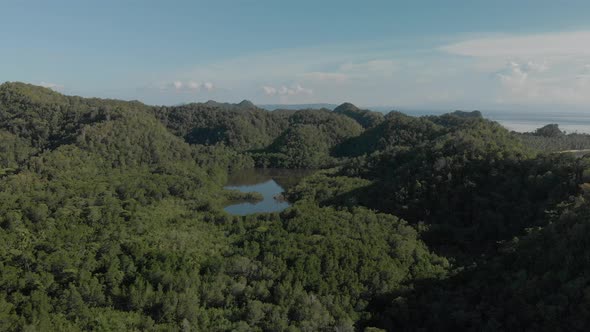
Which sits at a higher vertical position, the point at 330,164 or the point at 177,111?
the point at 177,111

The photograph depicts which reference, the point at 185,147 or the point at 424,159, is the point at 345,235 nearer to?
the point at 424,159

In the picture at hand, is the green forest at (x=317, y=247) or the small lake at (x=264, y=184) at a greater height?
the green forest at (x=317, y=247)

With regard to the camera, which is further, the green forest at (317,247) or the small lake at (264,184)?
the small lake at (264,184)

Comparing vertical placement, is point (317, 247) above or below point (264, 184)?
above

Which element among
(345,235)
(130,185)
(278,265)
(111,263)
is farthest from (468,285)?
(130,185)
